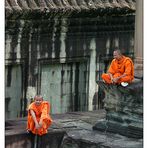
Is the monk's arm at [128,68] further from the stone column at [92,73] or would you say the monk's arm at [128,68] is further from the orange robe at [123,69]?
the stone column at [92,73]

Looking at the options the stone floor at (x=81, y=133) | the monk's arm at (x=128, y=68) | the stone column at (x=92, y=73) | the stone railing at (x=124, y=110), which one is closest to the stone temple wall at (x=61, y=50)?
the stone column at (x=92, y=73)

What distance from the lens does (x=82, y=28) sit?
24.1 m

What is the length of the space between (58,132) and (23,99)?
3.13m

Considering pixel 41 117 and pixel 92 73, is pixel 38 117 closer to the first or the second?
pixel 41 117

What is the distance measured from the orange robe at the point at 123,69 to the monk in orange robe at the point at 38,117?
156cm

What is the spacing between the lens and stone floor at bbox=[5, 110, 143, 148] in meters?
19.2

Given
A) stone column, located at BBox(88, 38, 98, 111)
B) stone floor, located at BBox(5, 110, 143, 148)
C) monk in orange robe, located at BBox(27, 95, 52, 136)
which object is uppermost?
stone column, located at BBox(88, 38, 98, 111)

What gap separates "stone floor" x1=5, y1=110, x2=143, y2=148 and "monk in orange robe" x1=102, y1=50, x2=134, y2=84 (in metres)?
1.28

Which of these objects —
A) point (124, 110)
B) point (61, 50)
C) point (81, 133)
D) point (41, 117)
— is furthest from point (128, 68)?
point (61, 50)

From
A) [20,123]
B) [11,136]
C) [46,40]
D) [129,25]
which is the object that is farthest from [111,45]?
[11,136]

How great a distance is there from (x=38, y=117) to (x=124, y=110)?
6.49ft

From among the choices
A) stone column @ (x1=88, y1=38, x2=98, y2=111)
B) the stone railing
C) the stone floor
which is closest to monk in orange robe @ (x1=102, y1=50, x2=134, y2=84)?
the stone railing

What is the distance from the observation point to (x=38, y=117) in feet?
64.1

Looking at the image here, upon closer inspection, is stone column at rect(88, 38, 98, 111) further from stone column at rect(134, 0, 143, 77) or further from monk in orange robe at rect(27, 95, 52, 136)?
monk in orange robe at rect(27, 95, 52, 136)
